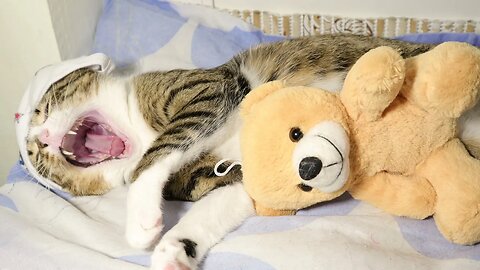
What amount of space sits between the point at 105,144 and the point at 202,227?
428mm

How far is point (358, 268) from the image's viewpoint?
103 centimetres

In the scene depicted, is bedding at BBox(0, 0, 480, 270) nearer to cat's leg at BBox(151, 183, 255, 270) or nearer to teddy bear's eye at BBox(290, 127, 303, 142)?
cat's leg at BBox(151, 183, 255, 270)

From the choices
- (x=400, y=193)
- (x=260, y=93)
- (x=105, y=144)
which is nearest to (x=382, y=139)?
(x=400, y=193)

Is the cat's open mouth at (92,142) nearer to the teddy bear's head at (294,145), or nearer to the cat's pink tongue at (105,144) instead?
the cat's pink tongue at (105,144)

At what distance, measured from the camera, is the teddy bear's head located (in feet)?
3.12

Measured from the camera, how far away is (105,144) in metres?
1.47

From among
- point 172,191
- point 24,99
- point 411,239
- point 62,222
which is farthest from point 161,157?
point 411,239

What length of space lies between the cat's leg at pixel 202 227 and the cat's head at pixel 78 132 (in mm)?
284

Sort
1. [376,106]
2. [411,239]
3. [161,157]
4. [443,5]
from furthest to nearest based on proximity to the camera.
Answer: [443,5]
[161,157]
[411,239]
[376,106]

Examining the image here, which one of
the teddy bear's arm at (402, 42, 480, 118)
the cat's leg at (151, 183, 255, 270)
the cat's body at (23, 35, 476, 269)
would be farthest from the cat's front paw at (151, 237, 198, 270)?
the teddy bear's arm at (402, 42, 480, 118)

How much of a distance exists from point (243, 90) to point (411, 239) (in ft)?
1.80

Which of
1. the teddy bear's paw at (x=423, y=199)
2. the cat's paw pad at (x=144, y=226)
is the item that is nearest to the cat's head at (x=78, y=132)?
the cat's paw pad at (x=144, y=226)

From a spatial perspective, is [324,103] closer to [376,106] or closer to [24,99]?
[376,106]

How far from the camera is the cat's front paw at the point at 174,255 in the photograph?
1.04 meters
